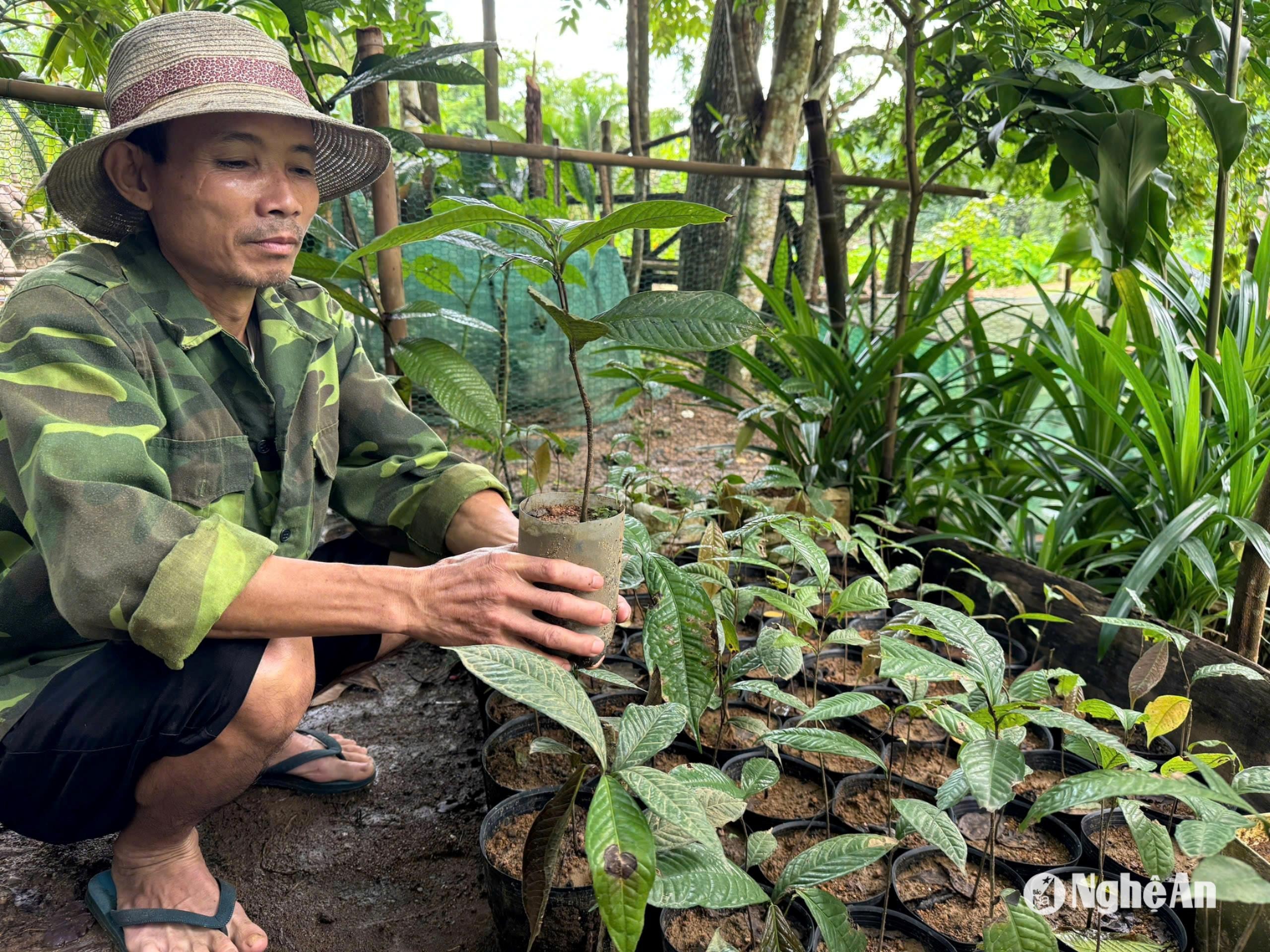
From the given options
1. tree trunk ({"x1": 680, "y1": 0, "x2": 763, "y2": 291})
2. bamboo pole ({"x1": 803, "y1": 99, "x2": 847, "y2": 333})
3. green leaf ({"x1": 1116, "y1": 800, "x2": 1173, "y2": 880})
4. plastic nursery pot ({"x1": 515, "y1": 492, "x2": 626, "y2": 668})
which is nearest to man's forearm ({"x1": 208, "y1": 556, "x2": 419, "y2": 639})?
plastic nursery pot ({"x1": 515, "y1": 492, "x2": 626, "y2": 668})

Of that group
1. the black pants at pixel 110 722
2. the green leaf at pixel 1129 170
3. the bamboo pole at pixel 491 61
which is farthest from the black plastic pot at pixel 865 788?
the bamboo pole at pixel 491 61

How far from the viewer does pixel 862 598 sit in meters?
1.23

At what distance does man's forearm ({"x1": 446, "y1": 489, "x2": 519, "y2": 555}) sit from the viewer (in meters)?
1.44

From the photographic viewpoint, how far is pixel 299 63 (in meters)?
2.27

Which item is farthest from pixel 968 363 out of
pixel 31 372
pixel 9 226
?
pixel 9 226

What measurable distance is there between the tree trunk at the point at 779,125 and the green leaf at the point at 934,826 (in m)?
3.56

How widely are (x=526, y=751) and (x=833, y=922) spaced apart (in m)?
0.71

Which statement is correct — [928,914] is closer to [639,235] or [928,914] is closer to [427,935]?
[427,935]

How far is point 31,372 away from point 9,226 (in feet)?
5.40

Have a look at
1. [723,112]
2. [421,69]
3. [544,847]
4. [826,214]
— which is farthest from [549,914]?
[723,112]

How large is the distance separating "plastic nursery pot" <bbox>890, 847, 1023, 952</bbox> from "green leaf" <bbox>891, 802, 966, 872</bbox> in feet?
0.72

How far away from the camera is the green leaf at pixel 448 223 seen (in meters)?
0.80

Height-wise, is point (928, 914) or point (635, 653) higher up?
point (928, 914)

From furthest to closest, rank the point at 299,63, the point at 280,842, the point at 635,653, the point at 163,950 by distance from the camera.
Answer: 1. the point at 299,63
2. the point at 635,653
3. the point at 280,842
4. the point at 163,950
